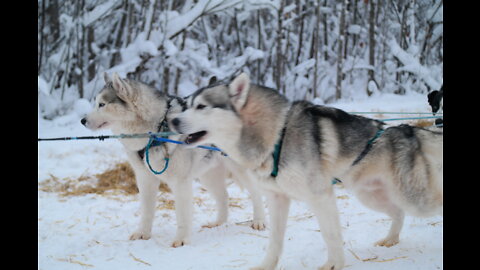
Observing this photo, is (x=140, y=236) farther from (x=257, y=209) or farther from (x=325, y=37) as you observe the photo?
(x=325, y=37)

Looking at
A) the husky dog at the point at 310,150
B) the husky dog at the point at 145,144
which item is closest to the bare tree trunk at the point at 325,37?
the husky dog at the point at 145,144

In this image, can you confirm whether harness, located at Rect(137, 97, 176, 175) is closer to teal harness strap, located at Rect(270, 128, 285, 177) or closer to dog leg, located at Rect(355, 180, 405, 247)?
teal harness strap, located at Rect(270, 128, 285, 177)

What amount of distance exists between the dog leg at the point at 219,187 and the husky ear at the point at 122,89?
124 centimetres

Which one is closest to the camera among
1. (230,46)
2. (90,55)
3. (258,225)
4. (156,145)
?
(156,145)

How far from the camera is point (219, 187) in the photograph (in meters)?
3.89

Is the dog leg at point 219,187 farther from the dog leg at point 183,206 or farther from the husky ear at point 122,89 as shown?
the husky ear at point 122,89

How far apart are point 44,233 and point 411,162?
3.42 m

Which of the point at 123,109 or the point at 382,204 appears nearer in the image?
the point at 382,204

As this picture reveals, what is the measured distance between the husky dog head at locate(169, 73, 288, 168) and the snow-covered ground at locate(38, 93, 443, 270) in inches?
37.0

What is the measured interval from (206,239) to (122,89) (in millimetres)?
1606

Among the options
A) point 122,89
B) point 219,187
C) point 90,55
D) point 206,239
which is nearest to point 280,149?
point 206,239

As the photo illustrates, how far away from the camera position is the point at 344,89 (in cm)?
1273
